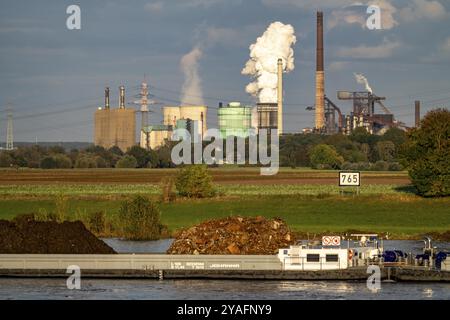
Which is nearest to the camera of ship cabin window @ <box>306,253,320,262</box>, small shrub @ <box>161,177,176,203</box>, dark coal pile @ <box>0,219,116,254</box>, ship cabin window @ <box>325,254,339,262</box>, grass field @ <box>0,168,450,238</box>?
ship cabin window @ <box>325,254,339,262</box>

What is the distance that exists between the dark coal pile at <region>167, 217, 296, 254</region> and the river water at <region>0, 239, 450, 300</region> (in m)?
4.82

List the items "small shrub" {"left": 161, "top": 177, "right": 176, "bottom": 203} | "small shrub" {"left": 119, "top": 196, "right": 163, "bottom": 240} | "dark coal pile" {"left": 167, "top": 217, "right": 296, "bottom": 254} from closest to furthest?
"dark coal pile" {"left": 167, "top": 217, "right": 296, "bottom": 254} < "small shrub" {"left": 119, "top": 196, "right": 163, "bottom": 240} < "small shrub" {"left": 161, "top": 177, "right": 176, "bottom": 203}

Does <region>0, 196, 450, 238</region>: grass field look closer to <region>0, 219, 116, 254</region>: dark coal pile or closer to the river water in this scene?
<region>0, 219, 116, 254</region>: dark coal pile

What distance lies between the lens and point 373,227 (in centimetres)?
10706

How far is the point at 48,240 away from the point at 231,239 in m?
11.5

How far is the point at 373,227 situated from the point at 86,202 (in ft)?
122

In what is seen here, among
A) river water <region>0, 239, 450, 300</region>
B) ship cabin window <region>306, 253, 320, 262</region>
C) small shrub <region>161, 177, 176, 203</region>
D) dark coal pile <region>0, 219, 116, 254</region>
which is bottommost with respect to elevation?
river water <region>0, 239, 450, 300</region>

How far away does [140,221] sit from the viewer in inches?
3762

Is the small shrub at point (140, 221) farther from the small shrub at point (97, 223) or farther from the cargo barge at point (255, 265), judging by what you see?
the cargo barge at point (255, 265)

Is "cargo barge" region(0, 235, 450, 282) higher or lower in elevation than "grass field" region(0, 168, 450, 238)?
lower

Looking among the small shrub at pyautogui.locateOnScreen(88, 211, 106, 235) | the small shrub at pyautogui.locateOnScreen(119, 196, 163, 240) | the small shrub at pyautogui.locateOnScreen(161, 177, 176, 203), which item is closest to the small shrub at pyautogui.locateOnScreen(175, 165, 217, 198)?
the small shrub at pyautogui.locateOnScreen(161, 177, 176, 203)

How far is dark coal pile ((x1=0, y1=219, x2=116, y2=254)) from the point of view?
7638 cm
